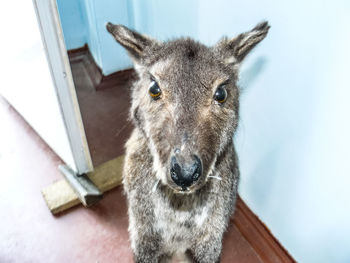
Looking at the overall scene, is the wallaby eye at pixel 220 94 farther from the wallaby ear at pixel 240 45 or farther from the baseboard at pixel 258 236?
the baseboard at pixel 258 236

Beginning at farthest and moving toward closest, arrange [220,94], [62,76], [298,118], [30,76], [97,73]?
[97,73], [30,76], [62,76], [298,118], [220,94]

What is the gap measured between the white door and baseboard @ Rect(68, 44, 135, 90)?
1.06 ft

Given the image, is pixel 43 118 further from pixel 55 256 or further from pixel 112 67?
pixel 55 256

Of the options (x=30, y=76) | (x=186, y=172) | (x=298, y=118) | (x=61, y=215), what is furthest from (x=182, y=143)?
(x=61, y=215)

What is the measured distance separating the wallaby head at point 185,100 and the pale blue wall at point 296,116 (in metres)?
0.22

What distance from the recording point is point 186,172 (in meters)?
1.06

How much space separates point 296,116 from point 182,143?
2.39 feet

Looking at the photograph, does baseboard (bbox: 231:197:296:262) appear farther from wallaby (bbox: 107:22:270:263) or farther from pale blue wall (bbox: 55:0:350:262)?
wallaby (bbox: 107:22:270:263)

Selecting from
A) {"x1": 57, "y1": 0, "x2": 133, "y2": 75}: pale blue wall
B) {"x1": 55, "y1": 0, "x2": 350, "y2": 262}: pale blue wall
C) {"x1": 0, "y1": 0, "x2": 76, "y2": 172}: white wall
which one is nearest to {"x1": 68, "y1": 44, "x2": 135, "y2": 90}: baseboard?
{"x1": 57, "y1": 0, "x2": 133, "y2": 75}: pale blue wall

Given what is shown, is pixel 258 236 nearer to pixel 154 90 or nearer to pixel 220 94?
pixel 220 94

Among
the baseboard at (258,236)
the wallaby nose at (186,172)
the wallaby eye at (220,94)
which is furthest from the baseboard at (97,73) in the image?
the wallaby nose at (186,172)

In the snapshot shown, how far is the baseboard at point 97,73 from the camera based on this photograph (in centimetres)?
236

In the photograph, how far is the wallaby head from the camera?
1.12 m

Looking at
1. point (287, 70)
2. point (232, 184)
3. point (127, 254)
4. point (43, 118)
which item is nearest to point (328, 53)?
point (287, 70)
